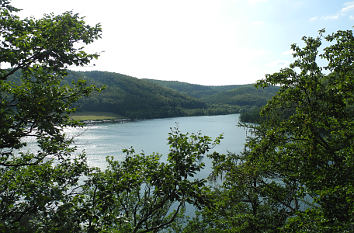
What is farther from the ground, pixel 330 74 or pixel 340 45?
pixel 340 45

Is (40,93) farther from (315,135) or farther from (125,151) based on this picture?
(315,135)

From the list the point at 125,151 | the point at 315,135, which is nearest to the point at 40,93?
the point at 125,151

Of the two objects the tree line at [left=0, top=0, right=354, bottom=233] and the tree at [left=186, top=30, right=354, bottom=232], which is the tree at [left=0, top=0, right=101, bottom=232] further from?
the tree at [left=186, top=30, right=354, bottom=232]

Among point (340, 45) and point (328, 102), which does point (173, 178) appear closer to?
point (328, 102)

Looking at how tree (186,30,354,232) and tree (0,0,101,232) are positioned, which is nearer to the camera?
tree (0,0,101,232)

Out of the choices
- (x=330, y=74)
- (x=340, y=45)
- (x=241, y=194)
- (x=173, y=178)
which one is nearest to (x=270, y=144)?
(x=330, y=74)

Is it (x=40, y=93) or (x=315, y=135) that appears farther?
(x=315, y=135)

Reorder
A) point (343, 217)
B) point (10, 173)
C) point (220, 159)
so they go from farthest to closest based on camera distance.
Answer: point (220, 159), point (10, 173), point (343, 217)

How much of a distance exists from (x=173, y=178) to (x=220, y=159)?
648 centimetres

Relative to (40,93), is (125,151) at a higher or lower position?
lower

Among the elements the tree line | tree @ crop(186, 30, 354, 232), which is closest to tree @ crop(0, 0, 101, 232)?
the tree line

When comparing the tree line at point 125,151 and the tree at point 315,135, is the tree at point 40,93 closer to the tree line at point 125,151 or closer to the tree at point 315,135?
the tree line at point 125,151

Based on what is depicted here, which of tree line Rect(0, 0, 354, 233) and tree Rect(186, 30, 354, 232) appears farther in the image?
tree Rect(186, 30, 354, 232)

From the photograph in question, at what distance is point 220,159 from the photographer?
11.6 m
